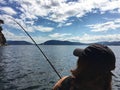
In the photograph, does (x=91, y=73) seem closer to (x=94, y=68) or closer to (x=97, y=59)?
(x=94, y=68)

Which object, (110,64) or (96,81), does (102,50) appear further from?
(96,81)

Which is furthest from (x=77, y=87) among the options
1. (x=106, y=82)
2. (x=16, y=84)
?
(x=16, y=84)

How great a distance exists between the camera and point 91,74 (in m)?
3.23

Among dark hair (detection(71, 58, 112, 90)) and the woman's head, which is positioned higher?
the woman's head

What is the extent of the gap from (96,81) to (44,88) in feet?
90.6

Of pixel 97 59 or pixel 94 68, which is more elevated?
pixel 97 59

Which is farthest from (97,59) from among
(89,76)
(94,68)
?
(89,76)

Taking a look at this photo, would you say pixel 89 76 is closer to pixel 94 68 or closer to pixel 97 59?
pixel 94 68

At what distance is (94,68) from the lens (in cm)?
322

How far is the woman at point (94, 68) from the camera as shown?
10.5ft

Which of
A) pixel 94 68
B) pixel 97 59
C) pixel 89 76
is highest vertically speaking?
pixel 97 59

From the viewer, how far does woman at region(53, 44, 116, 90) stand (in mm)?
3189

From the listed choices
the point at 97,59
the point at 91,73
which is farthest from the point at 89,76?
A: the point at 97,59

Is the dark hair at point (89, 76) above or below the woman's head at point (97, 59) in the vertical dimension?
below
